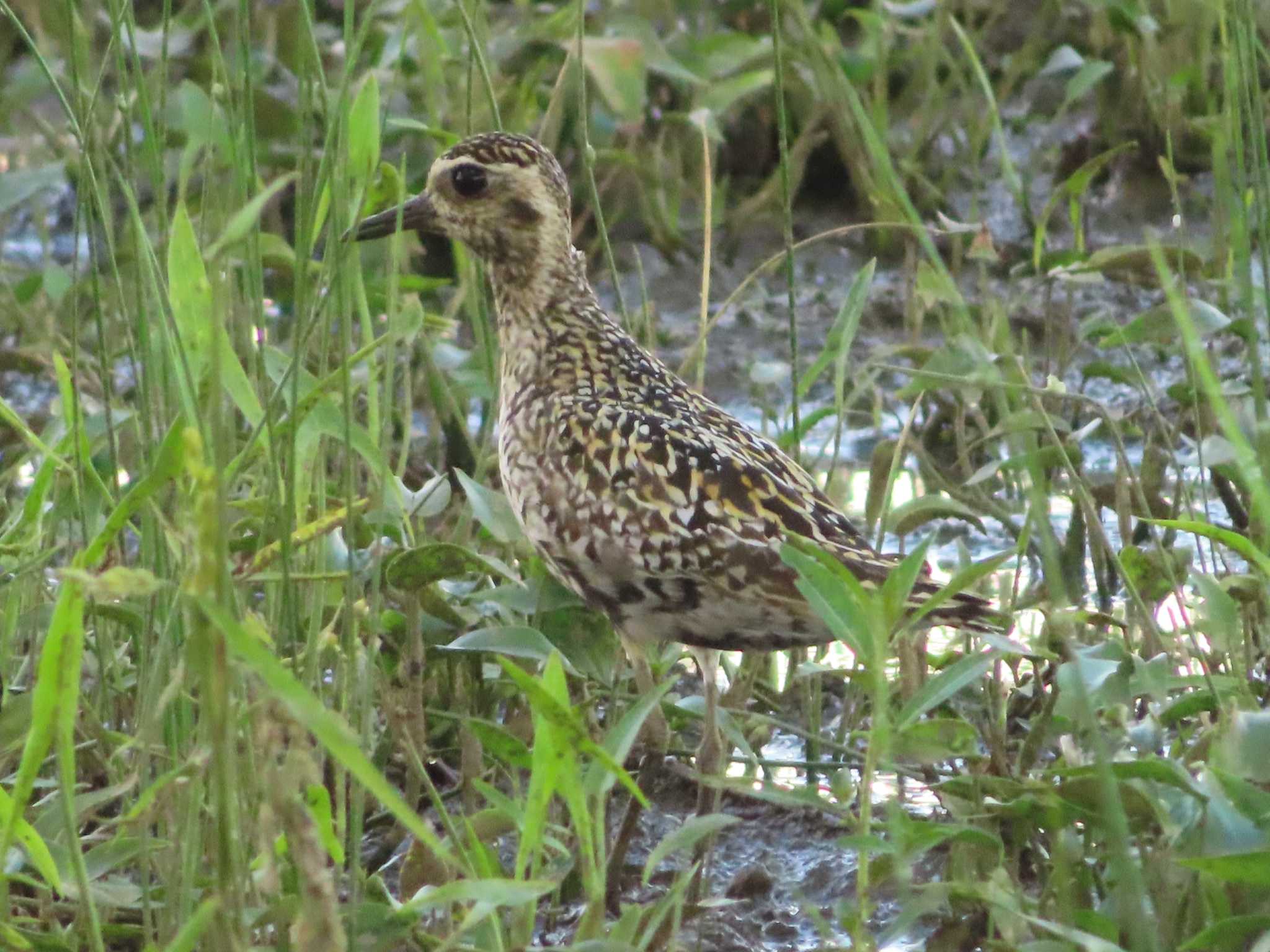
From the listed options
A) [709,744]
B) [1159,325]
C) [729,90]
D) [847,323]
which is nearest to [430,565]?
[709,744]

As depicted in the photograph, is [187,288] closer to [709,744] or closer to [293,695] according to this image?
[293,695]

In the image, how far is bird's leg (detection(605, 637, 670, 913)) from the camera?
3.11 meters

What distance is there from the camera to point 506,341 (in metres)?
3.78

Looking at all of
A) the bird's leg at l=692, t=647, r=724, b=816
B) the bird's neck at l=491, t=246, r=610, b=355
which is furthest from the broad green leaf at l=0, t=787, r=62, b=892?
the bird's neck at l=491, t=246, r=610, b=355

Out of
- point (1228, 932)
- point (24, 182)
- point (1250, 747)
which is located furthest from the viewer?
point (24, 182)

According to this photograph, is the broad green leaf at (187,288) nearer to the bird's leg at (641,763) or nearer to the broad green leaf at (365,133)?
the broad green leaf at (365,133)

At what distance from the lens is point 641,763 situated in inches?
136

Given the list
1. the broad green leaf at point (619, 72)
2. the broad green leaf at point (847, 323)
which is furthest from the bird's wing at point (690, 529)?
the broad green leaf at point (619, 72)

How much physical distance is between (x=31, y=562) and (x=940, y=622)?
129 cm

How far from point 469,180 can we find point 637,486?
87 cm

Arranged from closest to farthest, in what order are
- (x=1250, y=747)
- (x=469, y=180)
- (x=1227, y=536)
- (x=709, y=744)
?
(x=1250, y=747), (x=1227, y=536), (x=709, y=744), (x=469, y=180)

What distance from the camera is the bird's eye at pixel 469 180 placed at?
Answer: 12.3 ft

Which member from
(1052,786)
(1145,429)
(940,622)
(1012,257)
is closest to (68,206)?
(1012,257)

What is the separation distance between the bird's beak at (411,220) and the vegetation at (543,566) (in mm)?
141
